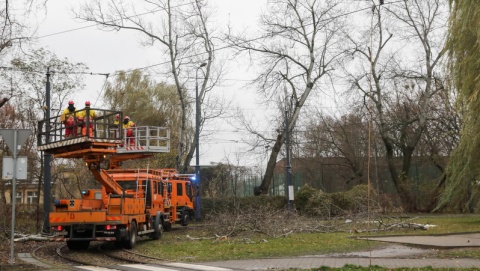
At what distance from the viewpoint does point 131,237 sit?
22094 millimetres

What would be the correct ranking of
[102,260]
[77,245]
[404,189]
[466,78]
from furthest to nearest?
1. [404,189]
2. [77,245]
3. [466,78]
4. [102,260]

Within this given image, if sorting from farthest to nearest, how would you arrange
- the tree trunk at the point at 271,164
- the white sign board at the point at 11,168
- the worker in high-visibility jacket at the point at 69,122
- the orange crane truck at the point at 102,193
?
1. the tree trunk at the point at 271,164
2. the orange crane truck at the point at 102,193
3. the worker in high-visibility jacket at the point at 69,122
4. the white sign board at the point at 11,168

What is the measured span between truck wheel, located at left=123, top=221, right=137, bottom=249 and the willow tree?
12.4 meters

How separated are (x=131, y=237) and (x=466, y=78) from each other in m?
13.1

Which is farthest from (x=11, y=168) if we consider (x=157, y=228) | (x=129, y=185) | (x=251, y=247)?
(x=157, y=228)

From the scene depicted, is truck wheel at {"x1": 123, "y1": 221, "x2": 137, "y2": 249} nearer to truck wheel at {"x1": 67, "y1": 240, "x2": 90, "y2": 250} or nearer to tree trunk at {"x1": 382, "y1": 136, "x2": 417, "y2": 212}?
truck wheel at {"x1": 67, "y1": 240, "x2": 90, "y2": 250}

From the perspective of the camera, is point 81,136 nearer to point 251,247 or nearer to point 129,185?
point 129,185

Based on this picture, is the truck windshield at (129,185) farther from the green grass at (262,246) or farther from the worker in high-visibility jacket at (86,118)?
the worker in high-visibility jacket at (86,118)

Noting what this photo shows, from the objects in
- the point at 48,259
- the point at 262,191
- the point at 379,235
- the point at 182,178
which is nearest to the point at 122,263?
the point at 48,259

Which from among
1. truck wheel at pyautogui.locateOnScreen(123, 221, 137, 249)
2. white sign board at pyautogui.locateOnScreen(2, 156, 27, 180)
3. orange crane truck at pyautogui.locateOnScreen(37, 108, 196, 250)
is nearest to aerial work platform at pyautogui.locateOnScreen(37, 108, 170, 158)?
orange crane truck at pyautogui.locateOnScreen(37, 108, 196, 250)

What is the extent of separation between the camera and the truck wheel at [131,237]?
71.7 feet

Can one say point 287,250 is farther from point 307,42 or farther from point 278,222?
point 307,42

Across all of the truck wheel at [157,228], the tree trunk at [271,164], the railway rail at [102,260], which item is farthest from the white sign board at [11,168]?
the tree trunk at [271,164]

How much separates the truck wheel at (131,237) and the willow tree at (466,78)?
1243 cm
